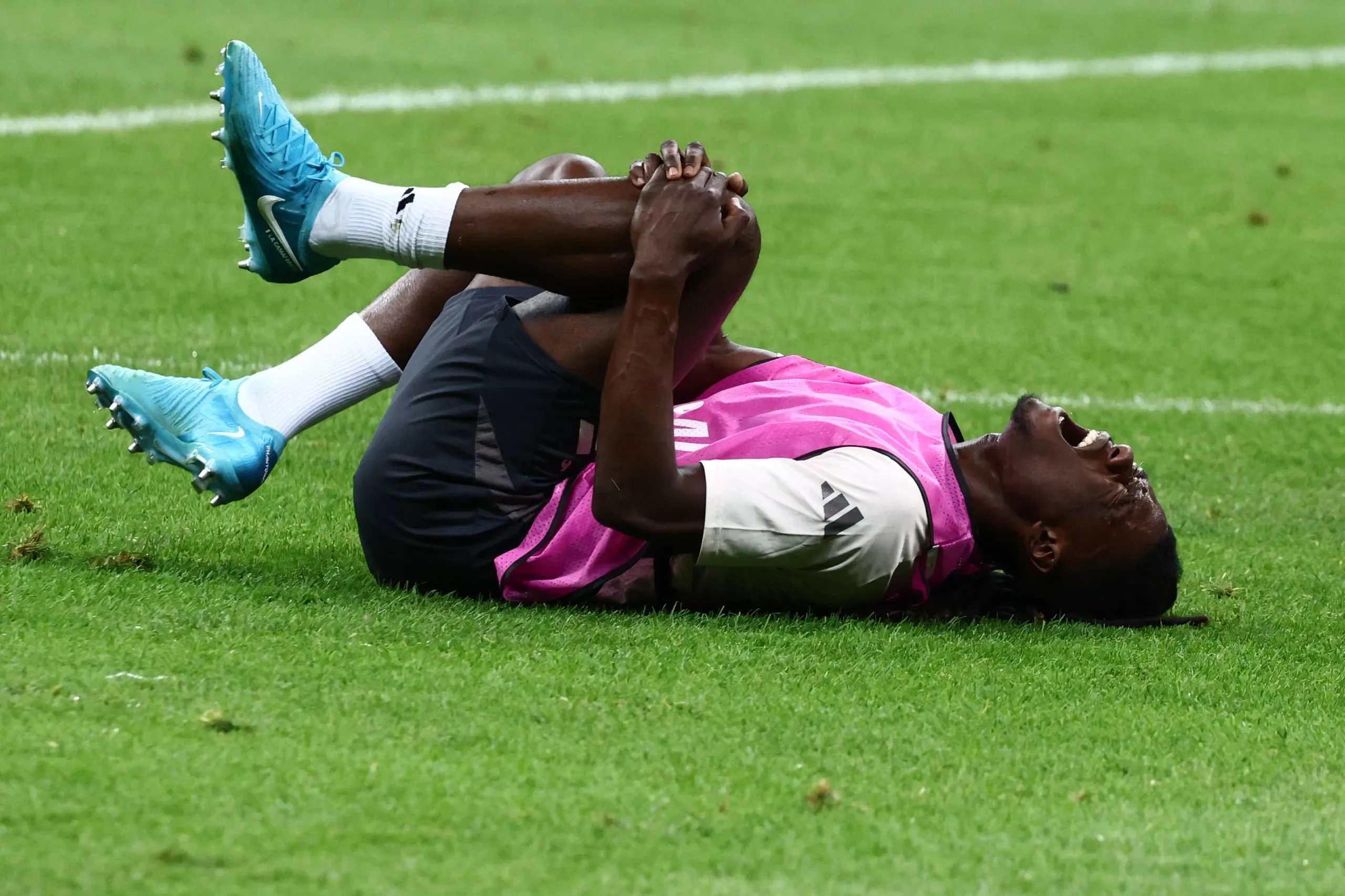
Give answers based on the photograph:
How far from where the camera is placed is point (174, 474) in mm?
5078

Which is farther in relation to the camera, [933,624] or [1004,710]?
[933,624]

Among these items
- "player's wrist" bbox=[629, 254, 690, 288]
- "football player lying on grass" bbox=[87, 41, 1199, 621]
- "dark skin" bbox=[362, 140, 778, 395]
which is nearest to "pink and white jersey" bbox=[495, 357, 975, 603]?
"football player lying on grass" bbox=[87, 41, 1199, 621]

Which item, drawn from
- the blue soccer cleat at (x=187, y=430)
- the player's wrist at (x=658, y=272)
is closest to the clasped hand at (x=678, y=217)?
the player's wrist at (x=658, y=272)

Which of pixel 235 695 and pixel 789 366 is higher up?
pixel 789 366

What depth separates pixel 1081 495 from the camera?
4230 millimetres

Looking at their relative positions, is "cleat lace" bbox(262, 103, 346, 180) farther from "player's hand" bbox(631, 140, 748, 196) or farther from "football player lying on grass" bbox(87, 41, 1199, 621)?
"player's hand" bbox(631, 140, 748, 196)

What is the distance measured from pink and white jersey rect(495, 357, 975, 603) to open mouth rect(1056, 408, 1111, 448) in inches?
9.9

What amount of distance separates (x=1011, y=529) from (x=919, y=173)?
22.0 feet

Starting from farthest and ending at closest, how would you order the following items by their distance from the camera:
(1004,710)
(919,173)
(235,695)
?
1. (919,173)
2. (1004,710)
3. (235,695)

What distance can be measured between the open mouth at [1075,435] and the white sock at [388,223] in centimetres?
143

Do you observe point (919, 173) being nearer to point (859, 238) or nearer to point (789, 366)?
point (859, 238)

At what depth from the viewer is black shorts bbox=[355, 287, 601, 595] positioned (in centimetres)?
413

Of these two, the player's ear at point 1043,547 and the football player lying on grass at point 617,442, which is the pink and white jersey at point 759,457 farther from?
the player's ear at point 1043,547

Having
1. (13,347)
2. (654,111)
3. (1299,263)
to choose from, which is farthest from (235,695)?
(654,111)
